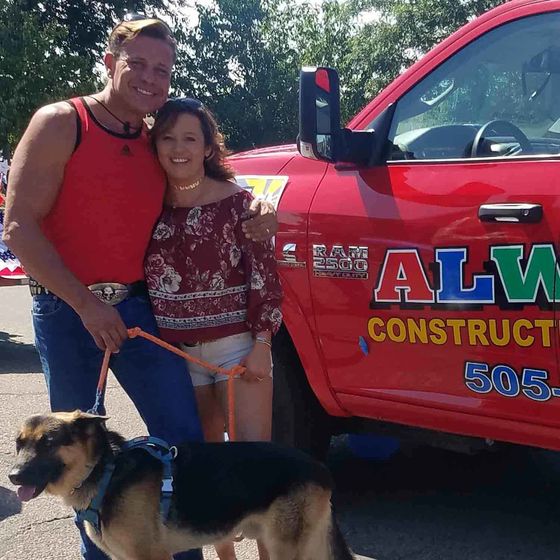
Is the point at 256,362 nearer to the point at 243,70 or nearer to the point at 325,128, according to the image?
the point at 325,128

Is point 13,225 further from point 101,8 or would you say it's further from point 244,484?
point 101,8

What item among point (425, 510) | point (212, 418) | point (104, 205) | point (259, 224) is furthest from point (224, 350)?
point (425, 510)

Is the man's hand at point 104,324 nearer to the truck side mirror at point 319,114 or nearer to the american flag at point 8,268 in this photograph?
the truck side mirror at point 319,114

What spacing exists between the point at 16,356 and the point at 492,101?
223 inches

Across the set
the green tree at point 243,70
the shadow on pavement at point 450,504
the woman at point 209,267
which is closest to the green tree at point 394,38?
the green tree at point 243,70

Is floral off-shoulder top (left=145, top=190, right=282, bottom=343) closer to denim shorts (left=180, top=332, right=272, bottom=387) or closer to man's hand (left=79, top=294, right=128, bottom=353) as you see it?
denim shorts (left=180, top=332, right=272, bottom=387)

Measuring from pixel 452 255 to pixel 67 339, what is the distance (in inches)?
52.6

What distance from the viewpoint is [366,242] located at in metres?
3.12

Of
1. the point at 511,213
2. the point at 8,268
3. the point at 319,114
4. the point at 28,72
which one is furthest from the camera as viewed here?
the point at 28,72

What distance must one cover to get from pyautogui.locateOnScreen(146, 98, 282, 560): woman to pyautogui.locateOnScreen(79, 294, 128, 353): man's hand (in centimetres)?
26

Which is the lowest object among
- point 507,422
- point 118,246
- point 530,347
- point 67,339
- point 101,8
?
point 507,422

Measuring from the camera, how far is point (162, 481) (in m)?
2.49

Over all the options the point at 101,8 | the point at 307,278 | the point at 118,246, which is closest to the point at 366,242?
the point at 307,278

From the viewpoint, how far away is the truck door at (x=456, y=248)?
277 cm
